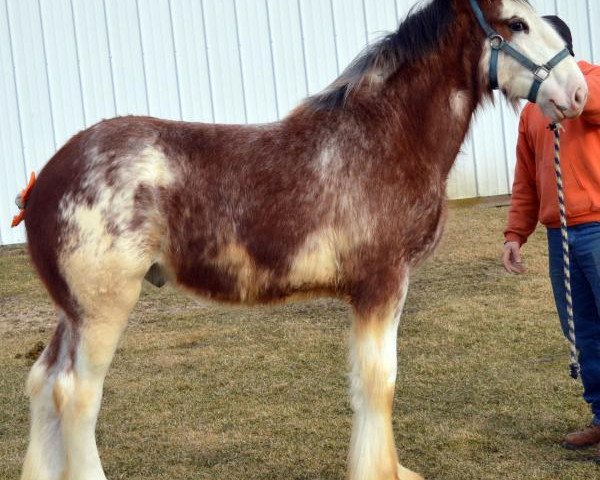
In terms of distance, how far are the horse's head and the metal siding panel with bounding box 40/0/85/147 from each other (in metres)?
7.79

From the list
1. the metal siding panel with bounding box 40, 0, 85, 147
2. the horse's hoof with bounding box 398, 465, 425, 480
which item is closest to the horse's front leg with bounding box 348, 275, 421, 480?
the horse's hoof with bounding box 398, 465, 425, 480

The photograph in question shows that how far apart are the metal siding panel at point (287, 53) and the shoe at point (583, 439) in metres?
6.96

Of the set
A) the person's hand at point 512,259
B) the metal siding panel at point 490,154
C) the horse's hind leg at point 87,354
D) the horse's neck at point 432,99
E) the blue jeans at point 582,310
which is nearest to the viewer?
the horse's hind leg at point 87,354

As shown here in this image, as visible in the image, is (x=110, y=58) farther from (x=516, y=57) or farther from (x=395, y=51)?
(x=516, y=57)

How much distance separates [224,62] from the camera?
10.5 m

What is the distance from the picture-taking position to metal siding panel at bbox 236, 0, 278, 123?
34.5 feet

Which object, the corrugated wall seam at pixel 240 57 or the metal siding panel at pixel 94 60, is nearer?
the metal siding panel at pixel 94 60

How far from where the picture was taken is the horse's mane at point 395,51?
365cm

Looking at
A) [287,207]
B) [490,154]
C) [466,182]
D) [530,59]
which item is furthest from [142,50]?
[530,59]

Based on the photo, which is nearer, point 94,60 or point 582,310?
point 582,310

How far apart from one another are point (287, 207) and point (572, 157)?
153 centimetres

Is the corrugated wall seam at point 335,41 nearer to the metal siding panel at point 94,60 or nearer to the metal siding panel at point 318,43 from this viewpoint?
the metal siding panel at point 318,43

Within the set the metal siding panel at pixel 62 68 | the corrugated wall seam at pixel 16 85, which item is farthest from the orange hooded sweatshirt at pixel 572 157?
the corrugated wall seam at pixel 16 85

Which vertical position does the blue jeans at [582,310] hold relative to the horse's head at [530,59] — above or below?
below
